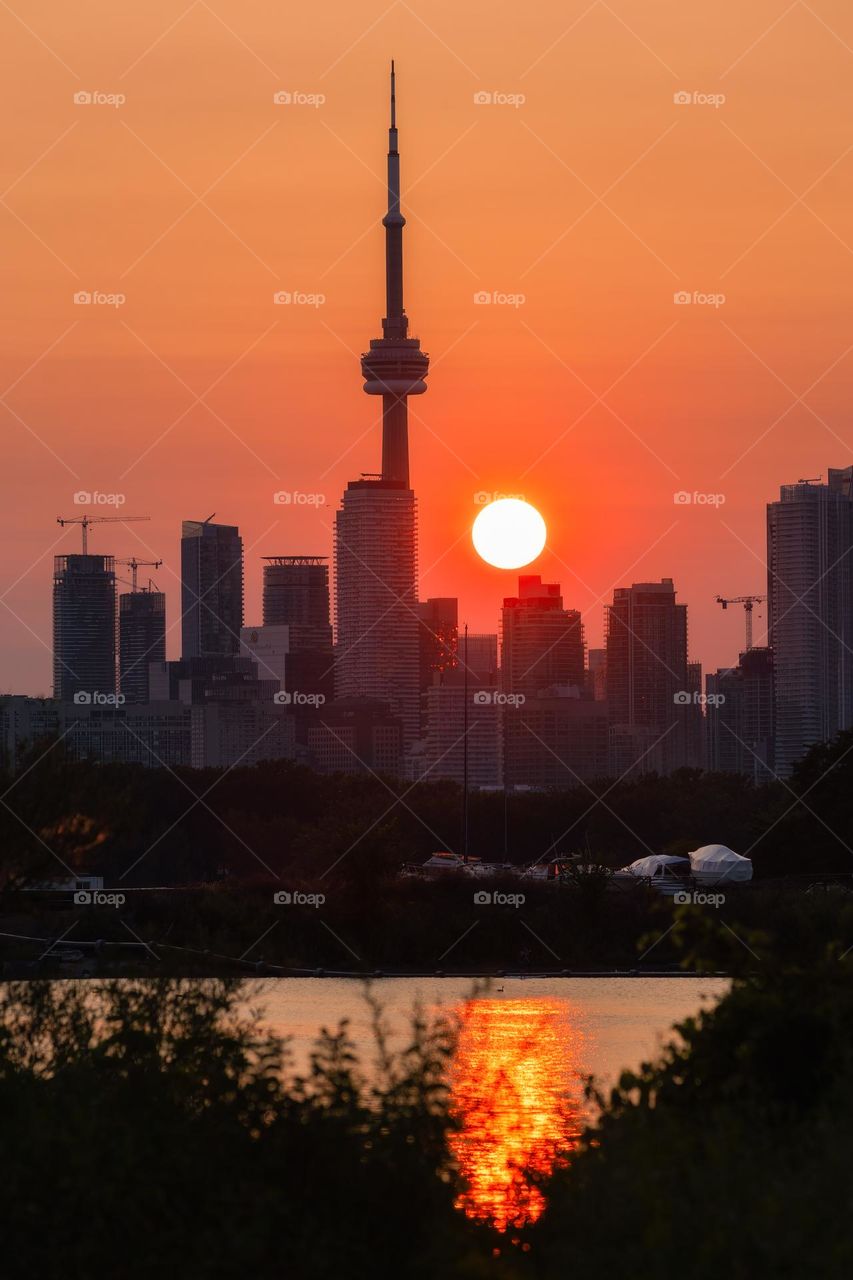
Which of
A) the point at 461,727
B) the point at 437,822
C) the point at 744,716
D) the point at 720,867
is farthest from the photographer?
the point at 461,727

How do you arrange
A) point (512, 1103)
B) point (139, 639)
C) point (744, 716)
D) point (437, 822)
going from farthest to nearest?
point (139, 639)
point (744, 716)
point (437, 822)
point (512, 1103)

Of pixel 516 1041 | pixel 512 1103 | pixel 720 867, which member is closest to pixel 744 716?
pixel 720 867

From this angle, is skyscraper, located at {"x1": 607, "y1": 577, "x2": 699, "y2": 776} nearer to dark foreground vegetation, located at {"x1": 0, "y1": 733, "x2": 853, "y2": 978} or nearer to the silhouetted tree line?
the silhouetted tree line

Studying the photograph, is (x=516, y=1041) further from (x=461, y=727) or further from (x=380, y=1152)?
(x=461, y=727)

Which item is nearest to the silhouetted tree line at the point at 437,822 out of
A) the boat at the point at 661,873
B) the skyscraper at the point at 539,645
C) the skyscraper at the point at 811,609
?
the boat at the point at 661,873

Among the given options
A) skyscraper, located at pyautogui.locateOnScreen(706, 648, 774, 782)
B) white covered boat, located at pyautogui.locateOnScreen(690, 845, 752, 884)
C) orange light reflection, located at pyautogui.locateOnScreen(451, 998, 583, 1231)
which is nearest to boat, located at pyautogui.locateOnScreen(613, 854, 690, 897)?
white covered boat, located at pyautogui.locateOnScreen(690, 845, 752, 884)

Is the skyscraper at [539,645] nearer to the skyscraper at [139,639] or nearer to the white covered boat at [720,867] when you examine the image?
the skyscraper at [139,639]
